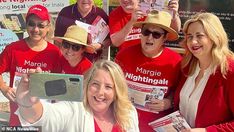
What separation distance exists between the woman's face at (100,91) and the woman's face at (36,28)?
978mm

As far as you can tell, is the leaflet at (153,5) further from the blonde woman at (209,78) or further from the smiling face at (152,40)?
the blonde woman at (209,78)

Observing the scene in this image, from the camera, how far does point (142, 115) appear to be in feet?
10.4

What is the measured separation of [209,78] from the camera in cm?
277

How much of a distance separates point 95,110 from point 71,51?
0.93m

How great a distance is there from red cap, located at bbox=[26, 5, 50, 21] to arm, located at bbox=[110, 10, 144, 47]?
0.56 meters

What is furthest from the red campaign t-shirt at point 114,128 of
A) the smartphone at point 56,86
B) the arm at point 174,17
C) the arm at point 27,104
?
the arm at point 174,17

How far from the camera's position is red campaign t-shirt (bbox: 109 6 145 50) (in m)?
3.48

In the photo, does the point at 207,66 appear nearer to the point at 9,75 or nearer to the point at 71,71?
the point at 71,71

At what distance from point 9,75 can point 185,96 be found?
1.39 meters

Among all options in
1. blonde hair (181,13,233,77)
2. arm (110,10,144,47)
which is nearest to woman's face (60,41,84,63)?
arm (110,10,144,47)

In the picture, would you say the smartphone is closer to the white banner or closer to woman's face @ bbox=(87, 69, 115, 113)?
woman's face @ bbox=(87, 69, 115, 113)

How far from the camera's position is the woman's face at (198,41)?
2752 millimetres

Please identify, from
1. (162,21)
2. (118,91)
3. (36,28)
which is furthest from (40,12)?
(118,91)

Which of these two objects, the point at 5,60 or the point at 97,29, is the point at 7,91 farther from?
the point at 97,29
